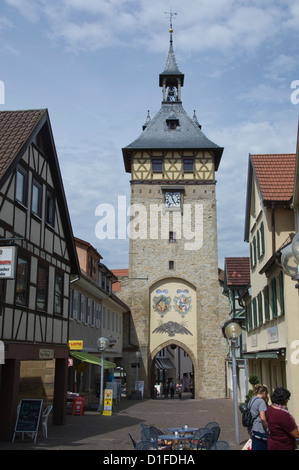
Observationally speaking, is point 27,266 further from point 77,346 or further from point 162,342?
point 162,342

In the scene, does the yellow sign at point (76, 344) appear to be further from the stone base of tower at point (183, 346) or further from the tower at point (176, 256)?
the tower at point (176, 256)

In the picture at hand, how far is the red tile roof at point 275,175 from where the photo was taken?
669 inches

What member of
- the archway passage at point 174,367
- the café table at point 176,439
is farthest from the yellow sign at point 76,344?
the archway passage at point 174,367

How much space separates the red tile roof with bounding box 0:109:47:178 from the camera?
498 inches

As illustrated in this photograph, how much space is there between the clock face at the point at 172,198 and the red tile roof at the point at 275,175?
63.8ft

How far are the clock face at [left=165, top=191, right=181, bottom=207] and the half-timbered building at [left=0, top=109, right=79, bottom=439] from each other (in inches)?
849

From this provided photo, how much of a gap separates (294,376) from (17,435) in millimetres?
6932

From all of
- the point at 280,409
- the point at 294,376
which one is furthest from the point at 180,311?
the point at 280,409

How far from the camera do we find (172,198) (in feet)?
128

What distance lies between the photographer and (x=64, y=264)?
17.1 meters

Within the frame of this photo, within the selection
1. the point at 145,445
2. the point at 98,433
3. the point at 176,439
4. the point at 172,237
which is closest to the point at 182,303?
the point at 172,237

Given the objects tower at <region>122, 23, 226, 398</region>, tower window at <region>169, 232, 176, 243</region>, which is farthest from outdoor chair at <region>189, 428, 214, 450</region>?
tower window at <region>169, 232, 176, 243</region>

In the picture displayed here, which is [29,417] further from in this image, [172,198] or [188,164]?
[188,164]

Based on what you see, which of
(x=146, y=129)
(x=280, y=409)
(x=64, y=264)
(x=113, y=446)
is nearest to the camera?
(x=280, y=409)
